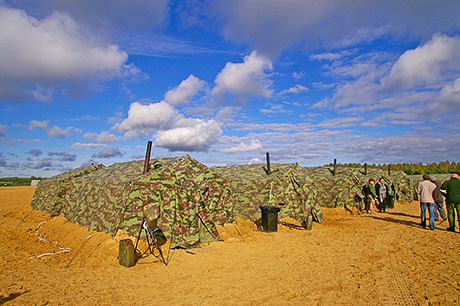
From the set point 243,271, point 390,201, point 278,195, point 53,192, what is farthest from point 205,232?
point 390,201

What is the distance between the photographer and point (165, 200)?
29.1ft

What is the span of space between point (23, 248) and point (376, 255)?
1091 cm

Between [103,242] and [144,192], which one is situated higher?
[144,192]

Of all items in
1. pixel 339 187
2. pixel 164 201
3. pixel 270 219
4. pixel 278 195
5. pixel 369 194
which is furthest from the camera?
pixel 369 194

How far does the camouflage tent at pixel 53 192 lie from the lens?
12.5 m

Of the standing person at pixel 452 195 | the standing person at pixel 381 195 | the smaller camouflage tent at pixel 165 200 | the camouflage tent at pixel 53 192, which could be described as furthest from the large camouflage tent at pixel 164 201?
the standing person at pixel 381 195

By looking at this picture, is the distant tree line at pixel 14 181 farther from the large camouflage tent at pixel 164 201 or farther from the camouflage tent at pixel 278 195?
the camouflage tent at pixel 278 195

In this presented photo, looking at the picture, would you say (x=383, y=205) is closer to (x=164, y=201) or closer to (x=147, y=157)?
(x=164, y=201)

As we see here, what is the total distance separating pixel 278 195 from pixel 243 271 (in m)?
6.83

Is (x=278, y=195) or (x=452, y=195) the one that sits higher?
(x=452, y=195)

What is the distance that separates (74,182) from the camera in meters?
12.1

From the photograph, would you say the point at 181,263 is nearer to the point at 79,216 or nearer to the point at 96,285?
the point at 96,285

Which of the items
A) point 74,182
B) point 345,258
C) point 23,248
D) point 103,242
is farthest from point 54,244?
point 345,258

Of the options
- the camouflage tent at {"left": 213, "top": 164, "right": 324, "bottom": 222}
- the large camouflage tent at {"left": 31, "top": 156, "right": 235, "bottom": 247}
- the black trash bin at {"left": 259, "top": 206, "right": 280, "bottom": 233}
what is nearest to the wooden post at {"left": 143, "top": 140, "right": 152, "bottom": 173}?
the large camouflage tent at {"left": 31, "top": 156, "right": 235, "bottom": 247}
